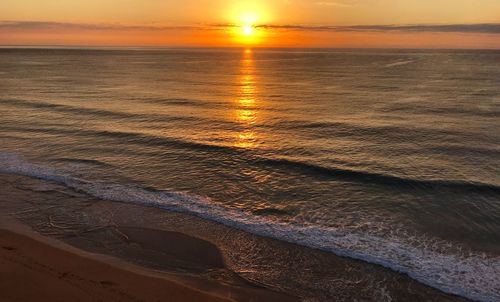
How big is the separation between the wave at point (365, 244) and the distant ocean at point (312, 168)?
0.04 metres

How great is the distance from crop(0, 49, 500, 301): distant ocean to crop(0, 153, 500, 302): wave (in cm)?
4

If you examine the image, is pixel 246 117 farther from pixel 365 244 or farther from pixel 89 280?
pixel 89 280

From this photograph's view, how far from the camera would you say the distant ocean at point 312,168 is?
39.7 feet

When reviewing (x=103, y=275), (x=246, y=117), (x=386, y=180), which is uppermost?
(x=246, y=117)

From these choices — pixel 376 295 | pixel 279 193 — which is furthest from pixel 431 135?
pixel 376 295

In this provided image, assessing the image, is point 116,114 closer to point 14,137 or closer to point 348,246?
point 14,137

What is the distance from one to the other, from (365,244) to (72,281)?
7402 mm

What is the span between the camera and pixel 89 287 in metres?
8.98

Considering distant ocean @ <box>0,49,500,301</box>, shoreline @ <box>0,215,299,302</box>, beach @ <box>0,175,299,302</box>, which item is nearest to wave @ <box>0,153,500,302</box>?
distant ocean @ <box>0,49,500,301</box>

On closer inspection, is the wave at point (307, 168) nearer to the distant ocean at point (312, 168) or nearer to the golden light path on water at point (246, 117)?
the distant ocean at point (312, 168)

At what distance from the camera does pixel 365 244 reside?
11859 millimetres

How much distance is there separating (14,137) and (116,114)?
8212 millimetres

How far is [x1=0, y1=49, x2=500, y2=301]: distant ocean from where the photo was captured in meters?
12.1

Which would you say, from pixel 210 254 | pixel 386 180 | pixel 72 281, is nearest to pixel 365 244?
pixel 210 254
